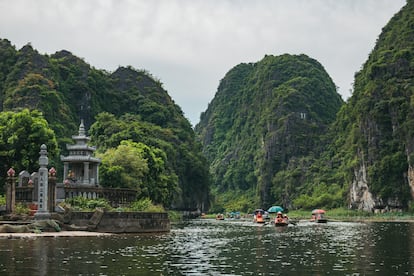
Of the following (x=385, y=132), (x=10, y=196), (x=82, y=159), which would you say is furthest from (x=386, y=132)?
(x=10, y=196)

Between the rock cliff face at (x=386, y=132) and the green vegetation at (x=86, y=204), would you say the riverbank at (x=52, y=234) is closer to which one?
the green vegetation at (x=86, y=204)

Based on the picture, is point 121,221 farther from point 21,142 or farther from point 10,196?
point 21,142

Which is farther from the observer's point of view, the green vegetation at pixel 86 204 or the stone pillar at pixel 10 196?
the green vegetation at pixel 86 204

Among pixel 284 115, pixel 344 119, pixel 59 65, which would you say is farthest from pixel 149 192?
pixel 284 115

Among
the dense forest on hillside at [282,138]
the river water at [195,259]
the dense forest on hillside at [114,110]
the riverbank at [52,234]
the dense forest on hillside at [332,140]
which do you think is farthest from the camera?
the dense forest on hillside at [282,138]

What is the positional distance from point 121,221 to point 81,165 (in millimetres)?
13497

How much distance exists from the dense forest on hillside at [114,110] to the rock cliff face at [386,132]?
30612mm

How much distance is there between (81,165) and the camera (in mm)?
54031

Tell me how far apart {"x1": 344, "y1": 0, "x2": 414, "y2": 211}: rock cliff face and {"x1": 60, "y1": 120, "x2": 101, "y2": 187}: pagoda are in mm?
60104

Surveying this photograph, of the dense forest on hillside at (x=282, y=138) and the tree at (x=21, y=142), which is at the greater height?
the dense forest on hillside at (x=282, y=138)

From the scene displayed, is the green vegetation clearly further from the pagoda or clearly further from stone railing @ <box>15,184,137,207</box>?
the pagoda

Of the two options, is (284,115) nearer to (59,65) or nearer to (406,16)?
(406,16)

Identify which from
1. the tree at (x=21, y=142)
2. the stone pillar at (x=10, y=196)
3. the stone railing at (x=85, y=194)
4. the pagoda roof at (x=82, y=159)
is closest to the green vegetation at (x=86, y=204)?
the stone railing at (x=85, y=194)

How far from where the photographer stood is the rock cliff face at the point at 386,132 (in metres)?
102
